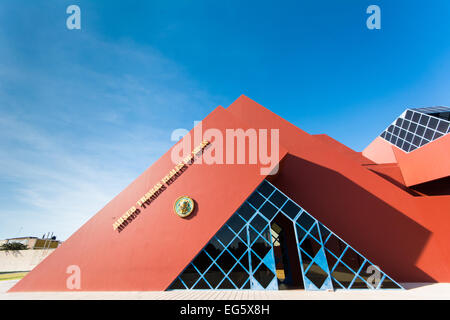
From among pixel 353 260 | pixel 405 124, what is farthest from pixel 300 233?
pixel 405 124

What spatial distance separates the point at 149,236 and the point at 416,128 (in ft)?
126

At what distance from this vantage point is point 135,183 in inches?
460

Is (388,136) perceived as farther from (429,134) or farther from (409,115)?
(429,134)

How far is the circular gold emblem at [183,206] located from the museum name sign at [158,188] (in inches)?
51.2

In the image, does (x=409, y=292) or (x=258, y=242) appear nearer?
(x=409, y=292)

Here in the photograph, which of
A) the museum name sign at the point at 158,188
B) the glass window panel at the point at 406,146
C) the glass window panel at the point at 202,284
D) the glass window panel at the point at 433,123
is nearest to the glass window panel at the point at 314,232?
the glass window panel at the point at 202,284

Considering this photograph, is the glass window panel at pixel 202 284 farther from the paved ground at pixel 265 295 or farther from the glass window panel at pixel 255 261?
the glass window panel at pixel 255 261

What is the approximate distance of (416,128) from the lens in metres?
28.6

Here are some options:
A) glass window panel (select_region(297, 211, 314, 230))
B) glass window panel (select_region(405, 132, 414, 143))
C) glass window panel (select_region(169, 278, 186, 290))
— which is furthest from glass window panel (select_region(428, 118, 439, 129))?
glass window panel (select_region(169, 278, 186, 290))

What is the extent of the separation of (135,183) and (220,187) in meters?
5.29

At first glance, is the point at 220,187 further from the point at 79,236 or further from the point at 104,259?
the point at 79,236
